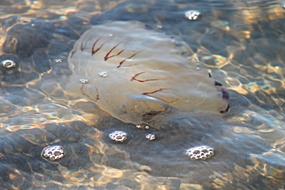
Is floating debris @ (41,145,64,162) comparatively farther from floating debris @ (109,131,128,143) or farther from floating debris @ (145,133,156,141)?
floating debris @ (145,133,156,141)

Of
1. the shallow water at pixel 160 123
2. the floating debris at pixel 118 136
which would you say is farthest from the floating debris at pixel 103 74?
the floating debris at pixel 118 136

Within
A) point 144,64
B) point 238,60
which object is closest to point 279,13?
point 238,60

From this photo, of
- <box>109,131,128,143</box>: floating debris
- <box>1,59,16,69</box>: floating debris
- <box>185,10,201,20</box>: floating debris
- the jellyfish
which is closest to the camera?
<box>109,131,128,143</box>: floating debris

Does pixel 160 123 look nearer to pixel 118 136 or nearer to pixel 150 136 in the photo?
pixel 150 136

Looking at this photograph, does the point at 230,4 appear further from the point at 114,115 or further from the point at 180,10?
the point at 114,115

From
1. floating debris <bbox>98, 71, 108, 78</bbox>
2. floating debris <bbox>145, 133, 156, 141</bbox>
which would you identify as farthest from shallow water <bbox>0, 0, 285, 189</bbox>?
floating debris <bbox>98, 71, 108, 78</bbox>

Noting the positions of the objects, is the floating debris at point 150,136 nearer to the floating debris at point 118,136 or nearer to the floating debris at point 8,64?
the floating debris at point 118,136
